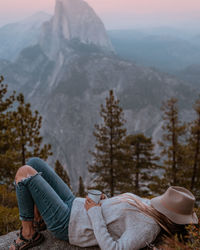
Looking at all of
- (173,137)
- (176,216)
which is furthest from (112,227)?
(173,137)

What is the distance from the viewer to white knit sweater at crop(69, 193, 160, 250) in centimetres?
266

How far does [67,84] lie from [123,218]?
502 feet

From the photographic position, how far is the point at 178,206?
2.69 m

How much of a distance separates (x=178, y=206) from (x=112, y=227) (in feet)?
2.99

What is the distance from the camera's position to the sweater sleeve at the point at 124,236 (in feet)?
8.59

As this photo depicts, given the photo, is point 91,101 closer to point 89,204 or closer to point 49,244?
point 49,244

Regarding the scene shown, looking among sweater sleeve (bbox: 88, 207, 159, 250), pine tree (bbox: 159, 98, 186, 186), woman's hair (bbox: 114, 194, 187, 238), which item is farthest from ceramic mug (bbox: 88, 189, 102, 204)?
pine tree (bbox: 159, 98, 186, 186)

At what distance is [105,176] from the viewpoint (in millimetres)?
18797

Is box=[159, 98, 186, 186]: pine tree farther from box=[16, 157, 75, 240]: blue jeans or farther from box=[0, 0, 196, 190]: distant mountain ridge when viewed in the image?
box=[0, 0, 196, 190]: distant mountain ridge

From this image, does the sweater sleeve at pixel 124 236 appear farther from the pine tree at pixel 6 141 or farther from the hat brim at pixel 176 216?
the pine tree at pixel 6 141

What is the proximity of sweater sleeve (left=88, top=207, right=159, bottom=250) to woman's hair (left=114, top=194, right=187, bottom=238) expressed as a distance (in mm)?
136

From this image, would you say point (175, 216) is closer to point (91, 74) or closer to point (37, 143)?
point (37, 143)

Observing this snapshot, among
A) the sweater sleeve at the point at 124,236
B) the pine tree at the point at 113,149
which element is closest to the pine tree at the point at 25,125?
the pine tree at the point at 113,149

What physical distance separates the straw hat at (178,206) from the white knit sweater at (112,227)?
237mm
